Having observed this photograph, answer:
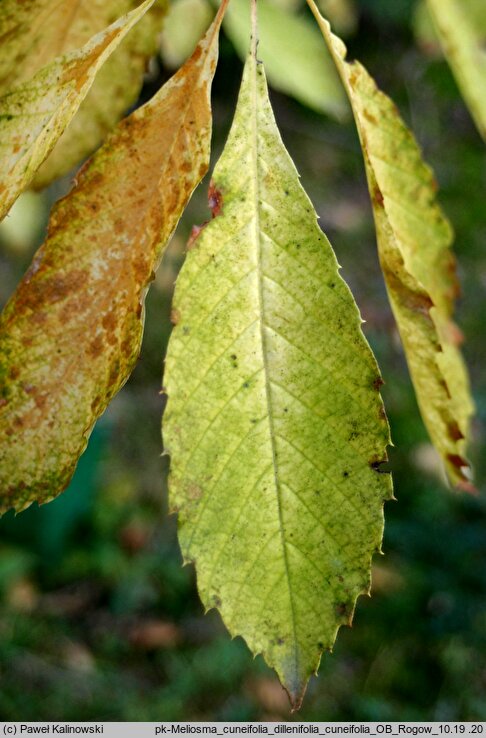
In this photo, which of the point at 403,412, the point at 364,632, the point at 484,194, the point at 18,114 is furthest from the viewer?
the point at 484,194

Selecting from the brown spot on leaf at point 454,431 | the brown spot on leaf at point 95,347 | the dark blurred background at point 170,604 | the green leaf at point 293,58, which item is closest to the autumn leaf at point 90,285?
the brown spot on leaf at point 95,347

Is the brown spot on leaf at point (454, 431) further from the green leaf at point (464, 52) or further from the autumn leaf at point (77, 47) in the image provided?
the autumn leaf at point (77, 47)

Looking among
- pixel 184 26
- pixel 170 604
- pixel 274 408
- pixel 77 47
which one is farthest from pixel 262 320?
pixel 170 604

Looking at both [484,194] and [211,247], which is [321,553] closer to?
[211,247]

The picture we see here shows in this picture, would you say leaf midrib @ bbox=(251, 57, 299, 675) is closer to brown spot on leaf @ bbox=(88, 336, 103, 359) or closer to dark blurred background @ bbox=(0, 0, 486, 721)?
brown spot on leaf @ bbox=(88, 336, 103, 359)

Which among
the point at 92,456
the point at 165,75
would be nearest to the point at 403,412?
the point at 92,456

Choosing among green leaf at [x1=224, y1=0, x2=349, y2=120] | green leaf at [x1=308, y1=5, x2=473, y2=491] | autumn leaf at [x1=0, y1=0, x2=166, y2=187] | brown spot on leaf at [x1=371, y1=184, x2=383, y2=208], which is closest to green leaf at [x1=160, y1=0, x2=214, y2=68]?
green leaf at [x1=224, y1=0, x2=349, y2=120]

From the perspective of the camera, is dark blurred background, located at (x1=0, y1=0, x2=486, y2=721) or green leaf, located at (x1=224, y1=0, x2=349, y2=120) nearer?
green leaf, located at (x1=224, y1=0, x2=349, y2=120)
